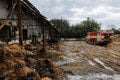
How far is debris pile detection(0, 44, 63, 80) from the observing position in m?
9.42

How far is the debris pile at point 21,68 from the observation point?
30.9 feet

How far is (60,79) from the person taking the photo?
→ 11383mm

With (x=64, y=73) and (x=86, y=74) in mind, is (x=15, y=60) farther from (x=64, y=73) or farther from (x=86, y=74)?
(x=86, y=74)

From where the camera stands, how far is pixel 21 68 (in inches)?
392

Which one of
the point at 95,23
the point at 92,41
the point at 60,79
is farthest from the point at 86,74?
the point at 95,23

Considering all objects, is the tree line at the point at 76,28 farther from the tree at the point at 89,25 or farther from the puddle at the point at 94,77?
the puddle at the point at 94,77

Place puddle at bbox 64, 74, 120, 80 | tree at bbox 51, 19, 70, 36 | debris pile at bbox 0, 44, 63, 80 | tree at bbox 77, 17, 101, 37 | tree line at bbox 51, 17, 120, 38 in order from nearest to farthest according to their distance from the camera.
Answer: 1. debris pile at bbox 0, 44, 63, 80
2. puddle at bbox 64, 74, 120, 80
3. tree line at bbox 51, 17, 120, 38
4. tree at bbox 51, 19, 70, 36
5. tree at bbox 77, 17, 101, 37

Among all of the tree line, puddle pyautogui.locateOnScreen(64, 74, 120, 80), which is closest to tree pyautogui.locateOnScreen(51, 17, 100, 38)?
the tree line

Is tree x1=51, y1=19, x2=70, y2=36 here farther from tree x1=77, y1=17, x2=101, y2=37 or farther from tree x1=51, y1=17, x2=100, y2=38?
tree x1=77, y1=17, x2=101, y2=37

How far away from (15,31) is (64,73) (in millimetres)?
7428

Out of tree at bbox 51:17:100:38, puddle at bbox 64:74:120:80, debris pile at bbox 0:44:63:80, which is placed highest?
tree at bbox 51:17:100:38

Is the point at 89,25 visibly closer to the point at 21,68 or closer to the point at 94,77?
the point at 94,77

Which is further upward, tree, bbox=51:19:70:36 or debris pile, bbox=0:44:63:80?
tree, bbox=51:19:70:36

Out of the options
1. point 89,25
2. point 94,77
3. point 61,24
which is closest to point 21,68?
point 94,77
